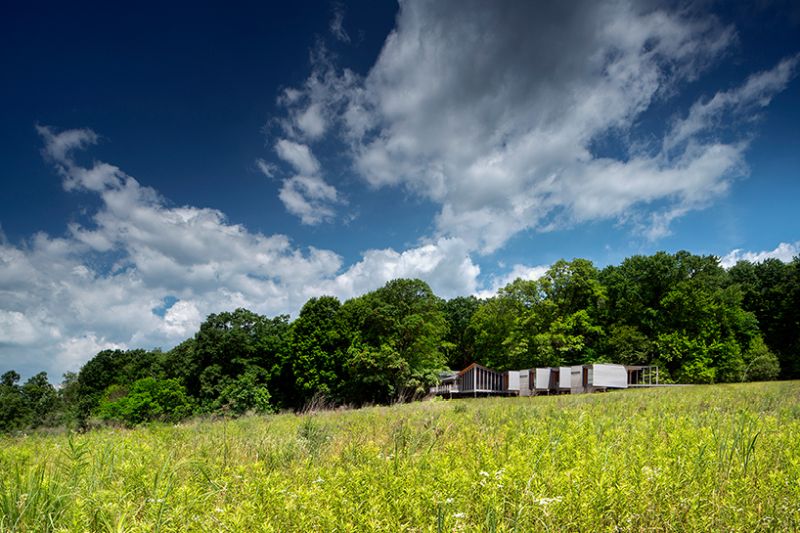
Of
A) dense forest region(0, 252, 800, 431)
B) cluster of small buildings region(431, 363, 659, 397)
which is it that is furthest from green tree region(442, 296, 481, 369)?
dense forest region(0, 252, 800, 431)

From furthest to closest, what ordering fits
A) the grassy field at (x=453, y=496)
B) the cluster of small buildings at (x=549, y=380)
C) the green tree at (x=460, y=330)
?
the green tree at (x=460, y=330), the cluster of small buildings at (x=549, y=380), the grassy field at (x=453, y=496)

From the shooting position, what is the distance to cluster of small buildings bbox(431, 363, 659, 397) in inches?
1537

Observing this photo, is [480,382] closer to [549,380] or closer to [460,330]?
[549,380]

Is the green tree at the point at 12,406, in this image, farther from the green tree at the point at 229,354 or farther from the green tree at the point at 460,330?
the green tree at the point at 460,330

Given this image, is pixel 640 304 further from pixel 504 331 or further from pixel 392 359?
pixel 392 359

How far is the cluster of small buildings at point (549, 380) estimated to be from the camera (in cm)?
3903

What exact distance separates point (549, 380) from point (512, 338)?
944 centimetres

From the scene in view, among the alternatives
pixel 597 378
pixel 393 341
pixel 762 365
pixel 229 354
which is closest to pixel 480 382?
pixel 393 341

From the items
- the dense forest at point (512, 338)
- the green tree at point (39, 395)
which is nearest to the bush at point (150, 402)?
the dense forest at point (512, 338)

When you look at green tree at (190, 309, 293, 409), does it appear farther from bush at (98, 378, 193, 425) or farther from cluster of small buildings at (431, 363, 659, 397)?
cluster of small buildings at (431, 363, 659, 397)

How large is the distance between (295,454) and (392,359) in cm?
3783

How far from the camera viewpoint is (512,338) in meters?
52.4

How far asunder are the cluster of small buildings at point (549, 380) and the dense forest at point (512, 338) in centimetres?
233

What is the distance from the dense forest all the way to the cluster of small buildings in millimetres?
2328
